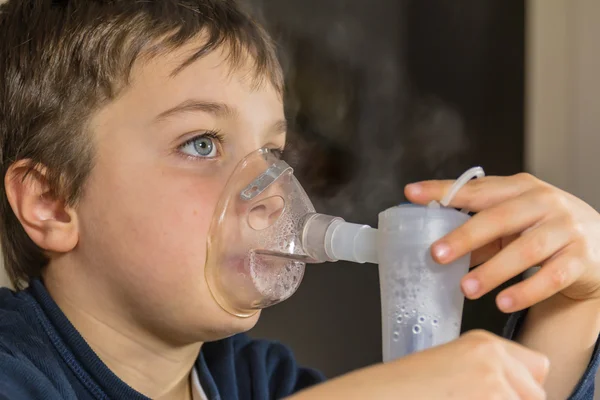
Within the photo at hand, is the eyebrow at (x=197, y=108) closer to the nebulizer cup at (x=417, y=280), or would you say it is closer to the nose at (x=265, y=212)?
the nose at (x=265, y=212)

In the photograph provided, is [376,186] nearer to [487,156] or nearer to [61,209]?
[487,156]

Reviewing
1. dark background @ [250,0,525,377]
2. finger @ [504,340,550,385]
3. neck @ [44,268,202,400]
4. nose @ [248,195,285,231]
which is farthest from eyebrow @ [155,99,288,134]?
dark background @ [250,0,525,377]

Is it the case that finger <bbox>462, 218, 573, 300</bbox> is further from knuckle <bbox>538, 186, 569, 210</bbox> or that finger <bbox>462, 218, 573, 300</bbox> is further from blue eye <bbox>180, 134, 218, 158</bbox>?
blue eye <bbox>180, 134, 218, 158</bbox>

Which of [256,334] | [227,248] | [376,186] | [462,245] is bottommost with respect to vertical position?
[256,334]

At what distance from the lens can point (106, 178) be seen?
0.98 meters

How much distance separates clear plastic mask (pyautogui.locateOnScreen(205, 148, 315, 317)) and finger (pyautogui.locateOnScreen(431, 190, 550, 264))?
221mm

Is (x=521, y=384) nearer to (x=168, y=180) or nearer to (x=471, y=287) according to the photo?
(x=471, y=287)

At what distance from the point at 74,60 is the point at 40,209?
0.20 meters

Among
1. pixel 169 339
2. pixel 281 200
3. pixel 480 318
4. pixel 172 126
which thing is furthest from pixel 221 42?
pixel 480 318

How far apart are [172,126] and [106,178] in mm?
110

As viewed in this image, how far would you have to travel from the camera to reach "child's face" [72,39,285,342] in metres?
0.94

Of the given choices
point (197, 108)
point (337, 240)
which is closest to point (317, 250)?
point (337, 240)

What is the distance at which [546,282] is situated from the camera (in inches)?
30.3

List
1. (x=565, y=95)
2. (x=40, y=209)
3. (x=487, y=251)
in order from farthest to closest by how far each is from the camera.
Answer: (x=565, y=95) → (x=40, y=209) → (x=487, y=251)
